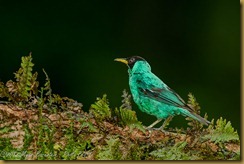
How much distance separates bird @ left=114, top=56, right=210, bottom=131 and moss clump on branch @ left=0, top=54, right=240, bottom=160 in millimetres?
240

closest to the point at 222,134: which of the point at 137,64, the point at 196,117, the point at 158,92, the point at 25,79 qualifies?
the point at 196,117

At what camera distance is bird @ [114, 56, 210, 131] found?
274cm

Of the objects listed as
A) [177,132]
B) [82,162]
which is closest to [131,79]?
[177,132]

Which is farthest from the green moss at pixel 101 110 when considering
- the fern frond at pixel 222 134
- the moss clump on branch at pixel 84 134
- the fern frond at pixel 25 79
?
the fern frond at pixel 222 134

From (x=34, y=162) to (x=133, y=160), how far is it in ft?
1.40

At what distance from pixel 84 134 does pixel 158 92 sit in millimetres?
542

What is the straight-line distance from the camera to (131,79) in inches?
116

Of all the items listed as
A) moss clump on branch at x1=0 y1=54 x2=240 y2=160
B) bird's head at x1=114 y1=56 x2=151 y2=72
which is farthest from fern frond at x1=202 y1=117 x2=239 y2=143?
bird's head at x1=114 y1=56 x2=151 y2=72

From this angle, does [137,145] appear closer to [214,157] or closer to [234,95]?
[214,157]

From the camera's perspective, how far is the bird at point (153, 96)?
2.74 metres

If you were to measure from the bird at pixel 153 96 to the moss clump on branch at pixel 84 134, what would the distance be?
0.24 m

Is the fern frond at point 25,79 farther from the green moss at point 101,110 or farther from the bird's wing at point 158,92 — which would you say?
the bird's wing at point 158,92

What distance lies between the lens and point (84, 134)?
2436 millimetres

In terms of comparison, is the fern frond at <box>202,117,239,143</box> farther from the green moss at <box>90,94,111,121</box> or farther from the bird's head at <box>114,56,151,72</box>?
the bird's head at <box>114,56,151,72</box>
